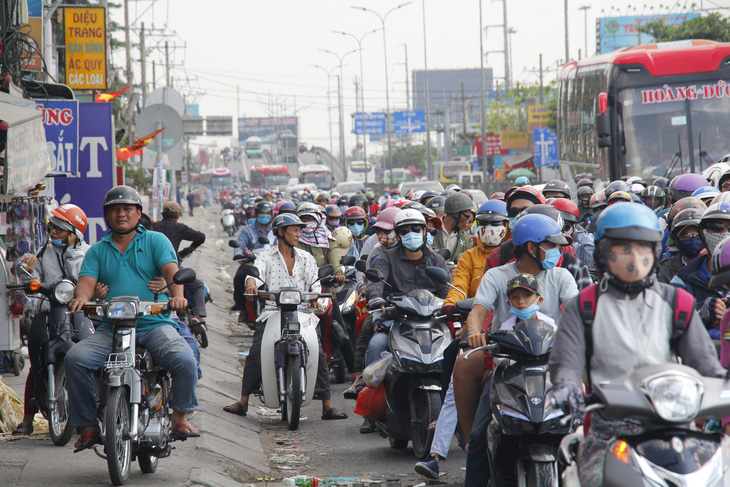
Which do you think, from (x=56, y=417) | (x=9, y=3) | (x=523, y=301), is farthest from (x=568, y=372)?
(x=9, y=3)

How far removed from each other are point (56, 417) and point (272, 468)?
5.41ft

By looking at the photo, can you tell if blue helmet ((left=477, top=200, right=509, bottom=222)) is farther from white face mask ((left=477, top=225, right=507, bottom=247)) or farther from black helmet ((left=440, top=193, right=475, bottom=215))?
black helmet ((left=440, top=193, right=475, bottom=215))

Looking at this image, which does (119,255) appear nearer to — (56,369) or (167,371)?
(167,371)

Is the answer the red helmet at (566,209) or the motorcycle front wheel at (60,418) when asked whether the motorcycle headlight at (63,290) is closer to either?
the motorcycle front wheel at (60,418)

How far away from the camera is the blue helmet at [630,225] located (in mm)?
3656

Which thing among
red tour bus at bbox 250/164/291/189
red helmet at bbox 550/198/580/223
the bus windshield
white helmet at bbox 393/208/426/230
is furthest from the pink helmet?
red tour bus at bbox 250/164/291/189

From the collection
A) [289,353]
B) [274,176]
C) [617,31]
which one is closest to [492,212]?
[289,353]

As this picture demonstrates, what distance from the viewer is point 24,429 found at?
784 centimetres

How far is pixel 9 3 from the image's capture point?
1125 centimetres

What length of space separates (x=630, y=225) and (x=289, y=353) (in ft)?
17.0

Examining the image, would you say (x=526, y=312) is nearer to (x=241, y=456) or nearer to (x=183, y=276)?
(x=183, y=276)

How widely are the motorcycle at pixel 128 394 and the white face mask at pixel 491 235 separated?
7.42 ft

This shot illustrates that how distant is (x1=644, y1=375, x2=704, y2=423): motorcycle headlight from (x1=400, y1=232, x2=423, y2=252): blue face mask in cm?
465

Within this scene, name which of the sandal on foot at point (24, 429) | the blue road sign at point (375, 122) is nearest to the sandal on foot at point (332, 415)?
the sandal on foot at point (24, 429)
